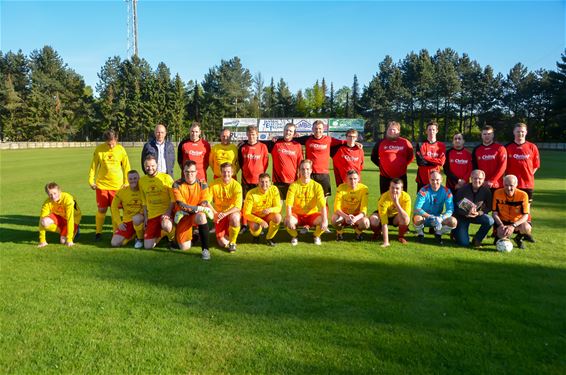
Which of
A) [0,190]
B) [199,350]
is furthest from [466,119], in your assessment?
[199,350]

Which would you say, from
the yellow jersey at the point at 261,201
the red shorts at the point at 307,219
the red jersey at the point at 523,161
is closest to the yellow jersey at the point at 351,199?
the red shorts at the point at 307,219

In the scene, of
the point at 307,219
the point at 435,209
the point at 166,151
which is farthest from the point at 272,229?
the point at 435,209

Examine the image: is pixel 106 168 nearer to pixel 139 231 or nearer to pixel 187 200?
pixel 139 231

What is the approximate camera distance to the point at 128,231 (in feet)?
20.8

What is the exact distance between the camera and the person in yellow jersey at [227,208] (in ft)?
19.5

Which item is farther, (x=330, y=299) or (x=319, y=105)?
(x=319, y=105)

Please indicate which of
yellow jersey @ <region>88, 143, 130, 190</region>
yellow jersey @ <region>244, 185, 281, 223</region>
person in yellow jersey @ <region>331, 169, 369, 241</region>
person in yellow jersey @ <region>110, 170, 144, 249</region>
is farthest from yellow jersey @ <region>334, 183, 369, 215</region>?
yellow jersey @ <region>88, 143, 130, 190</region>

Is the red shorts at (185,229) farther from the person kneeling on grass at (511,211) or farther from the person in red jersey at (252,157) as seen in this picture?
the person kneeling on grass at (511,211)

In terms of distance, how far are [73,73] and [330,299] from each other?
260 ft

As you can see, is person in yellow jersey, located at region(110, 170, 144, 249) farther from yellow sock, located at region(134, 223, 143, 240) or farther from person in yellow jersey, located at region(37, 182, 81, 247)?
person in yellow jersey, located at region(37, 182, 81, 247)

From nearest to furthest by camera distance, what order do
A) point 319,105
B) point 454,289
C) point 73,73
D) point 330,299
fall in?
point 330,299 < point 454,289 < point 73,73 < point 319,105

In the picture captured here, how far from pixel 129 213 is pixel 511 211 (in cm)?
600

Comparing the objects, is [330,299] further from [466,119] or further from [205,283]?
[466,119]

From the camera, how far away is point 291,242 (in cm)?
640
